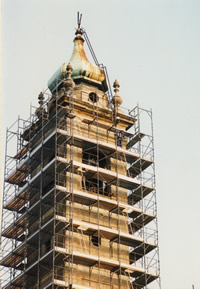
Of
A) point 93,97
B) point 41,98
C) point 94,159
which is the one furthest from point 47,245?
point 41,98

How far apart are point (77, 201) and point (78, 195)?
26.1 inches

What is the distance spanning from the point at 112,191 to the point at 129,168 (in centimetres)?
274

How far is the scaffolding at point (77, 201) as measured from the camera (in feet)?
122

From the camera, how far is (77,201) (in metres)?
39.3

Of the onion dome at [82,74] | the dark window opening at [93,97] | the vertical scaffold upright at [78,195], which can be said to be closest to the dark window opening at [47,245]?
the vertical scaffold upright at [78,195]

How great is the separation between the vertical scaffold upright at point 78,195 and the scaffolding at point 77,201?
0.20ft

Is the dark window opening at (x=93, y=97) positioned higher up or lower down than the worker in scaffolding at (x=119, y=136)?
higher up

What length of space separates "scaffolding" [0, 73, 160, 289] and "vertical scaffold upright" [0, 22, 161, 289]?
0.06 m

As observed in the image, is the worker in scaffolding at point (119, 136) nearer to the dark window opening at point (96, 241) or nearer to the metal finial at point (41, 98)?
the metal finial at point (41, 98)

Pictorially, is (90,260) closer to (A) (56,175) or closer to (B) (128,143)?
(A) (56,175)

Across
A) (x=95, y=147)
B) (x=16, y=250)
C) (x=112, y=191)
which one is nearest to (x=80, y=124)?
(x=95, y=147)

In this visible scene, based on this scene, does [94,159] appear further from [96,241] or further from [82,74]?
[82,74]

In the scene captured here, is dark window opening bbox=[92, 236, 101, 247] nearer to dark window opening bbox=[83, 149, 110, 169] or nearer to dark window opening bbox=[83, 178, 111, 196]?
dark window opening bbox=[83, 178, 111, 196]

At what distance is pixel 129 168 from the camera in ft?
144
